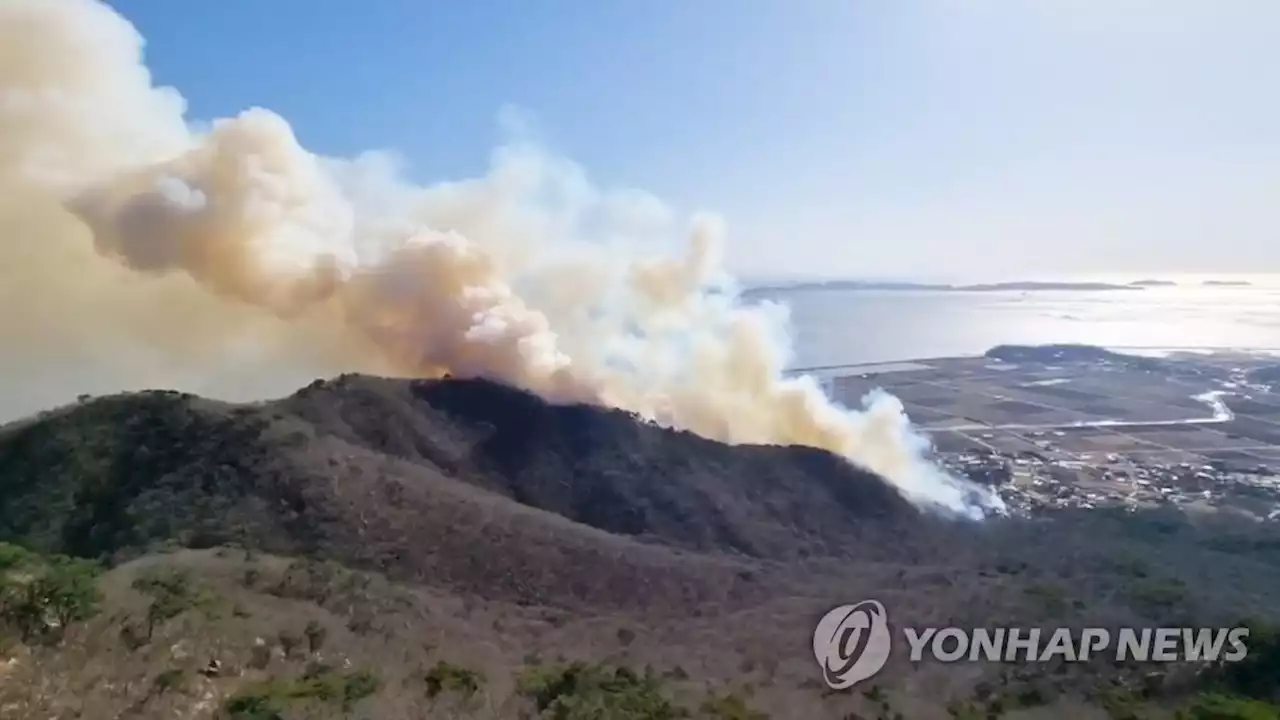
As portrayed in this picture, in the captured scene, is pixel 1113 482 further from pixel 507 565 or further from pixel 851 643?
pixel 507 565

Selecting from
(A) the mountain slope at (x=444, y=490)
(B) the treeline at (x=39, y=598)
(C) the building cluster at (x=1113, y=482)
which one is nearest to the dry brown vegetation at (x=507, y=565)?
(A) the mountain slope at (x=444, y=490)

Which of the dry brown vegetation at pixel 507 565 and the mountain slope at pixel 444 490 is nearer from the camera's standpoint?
the dry brown vegetation at pixel 507 565

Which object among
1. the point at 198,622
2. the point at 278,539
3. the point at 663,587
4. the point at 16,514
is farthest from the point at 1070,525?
the point at 16,514

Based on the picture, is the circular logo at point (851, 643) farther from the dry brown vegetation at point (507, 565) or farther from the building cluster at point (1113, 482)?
the building cluster at point (1113, 482)

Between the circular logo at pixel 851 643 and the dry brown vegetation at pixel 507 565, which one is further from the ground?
the dry brown vegetation at pixel 507 565

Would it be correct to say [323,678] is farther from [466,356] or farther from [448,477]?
[466,356]

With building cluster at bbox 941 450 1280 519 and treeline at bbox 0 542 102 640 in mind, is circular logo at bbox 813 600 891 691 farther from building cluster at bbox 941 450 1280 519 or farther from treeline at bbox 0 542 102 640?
building cluster at bbox 941 450 1280 519

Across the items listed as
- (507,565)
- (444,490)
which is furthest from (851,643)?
(444,490)
